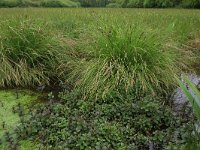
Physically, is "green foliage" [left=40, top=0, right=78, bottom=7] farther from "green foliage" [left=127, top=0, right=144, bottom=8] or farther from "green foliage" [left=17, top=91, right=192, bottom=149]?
"green foliage" [left=17, top=91, right=192, bottom=149]

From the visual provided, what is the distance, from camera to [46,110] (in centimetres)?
418

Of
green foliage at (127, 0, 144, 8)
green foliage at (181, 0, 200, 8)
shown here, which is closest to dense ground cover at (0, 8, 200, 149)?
green foliage at (181, 0, 200, 8)

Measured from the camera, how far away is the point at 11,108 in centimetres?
457

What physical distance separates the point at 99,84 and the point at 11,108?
52.4 inches

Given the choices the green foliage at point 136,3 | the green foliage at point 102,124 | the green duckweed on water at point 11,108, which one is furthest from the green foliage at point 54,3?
the green foliage at point 102,124

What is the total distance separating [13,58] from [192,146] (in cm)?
390

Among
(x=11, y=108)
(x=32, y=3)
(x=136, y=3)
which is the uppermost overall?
(x=11, y=108)

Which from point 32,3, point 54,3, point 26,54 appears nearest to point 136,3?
point 32,3

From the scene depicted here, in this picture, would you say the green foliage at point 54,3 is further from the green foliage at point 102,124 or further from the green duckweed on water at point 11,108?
the green foliage at point 102,124

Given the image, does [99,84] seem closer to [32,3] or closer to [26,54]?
[26,54]

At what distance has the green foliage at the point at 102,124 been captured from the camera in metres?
3.48

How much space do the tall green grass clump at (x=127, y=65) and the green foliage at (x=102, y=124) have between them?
25 cm

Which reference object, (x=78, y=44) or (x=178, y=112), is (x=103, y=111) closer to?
(x=178, y=112)

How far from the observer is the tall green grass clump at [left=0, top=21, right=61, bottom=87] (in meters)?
5.39
